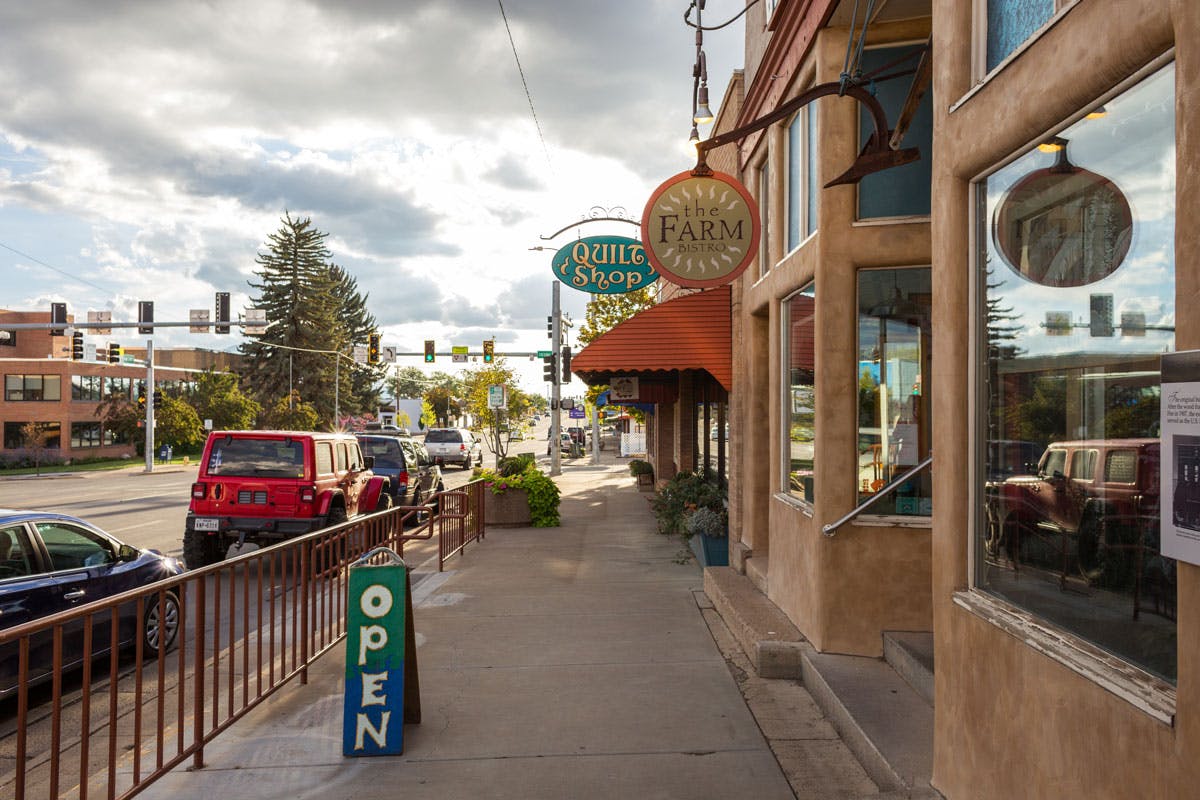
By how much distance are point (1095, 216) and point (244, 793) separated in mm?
4531

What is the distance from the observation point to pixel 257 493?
38.3ft

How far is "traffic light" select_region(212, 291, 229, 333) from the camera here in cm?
2998

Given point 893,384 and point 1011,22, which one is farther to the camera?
point 893,384

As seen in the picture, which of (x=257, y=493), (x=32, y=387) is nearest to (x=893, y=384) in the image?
(x=257, y=493)

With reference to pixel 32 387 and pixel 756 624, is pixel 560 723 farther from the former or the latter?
pixel 32 387

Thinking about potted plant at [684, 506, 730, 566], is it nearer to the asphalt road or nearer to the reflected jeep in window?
the reflected jeep in window

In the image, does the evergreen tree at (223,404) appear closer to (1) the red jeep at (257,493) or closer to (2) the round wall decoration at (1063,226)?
(1) the red jeep at (257,493)

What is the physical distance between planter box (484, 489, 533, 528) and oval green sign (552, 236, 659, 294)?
4689 millimetres

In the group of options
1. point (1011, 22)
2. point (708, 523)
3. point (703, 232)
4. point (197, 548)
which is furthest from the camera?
point (197, 548)

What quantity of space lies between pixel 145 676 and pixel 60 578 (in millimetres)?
1064

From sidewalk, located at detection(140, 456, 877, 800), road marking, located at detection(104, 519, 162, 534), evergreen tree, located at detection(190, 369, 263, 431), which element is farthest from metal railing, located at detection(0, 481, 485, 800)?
evergreen tree, located at detection(190, 369, 263, 431)

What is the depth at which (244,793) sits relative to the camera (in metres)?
4.43

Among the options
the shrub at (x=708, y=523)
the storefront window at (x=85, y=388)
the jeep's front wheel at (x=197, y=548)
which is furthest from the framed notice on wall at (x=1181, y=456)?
the storefront window at (x=85, y=388)

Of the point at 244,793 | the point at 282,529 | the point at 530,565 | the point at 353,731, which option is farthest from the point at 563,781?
the point at 282,529
